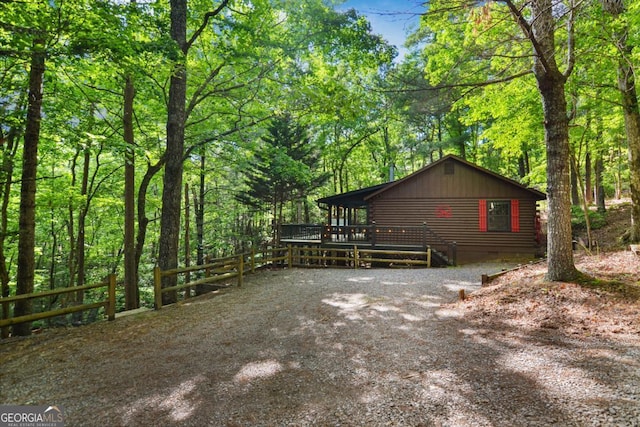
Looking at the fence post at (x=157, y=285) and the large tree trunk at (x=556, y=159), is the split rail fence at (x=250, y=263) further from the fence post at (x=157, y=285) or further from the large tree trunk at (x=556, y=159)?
the large tree trunk at (x=556, y=159)

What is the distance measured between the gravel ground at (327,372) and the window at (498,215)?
1166 centimetres

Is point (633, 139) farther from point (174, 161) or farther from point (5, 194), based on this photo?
point (5, 194)

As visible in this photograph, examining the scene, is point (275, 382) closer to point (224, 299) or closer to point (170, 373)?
point (170, 373)

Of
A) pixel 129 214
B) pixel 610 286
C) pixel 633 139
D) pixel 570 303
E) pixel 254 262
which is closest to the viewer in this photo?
pixel 570 303

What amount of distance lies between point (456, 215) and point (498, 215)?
206 centimetres

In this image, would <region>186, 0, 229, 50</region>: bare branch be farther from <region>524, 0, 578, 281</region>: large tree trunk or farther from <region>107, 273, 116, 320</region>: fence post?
<region>524, 0, 578, 281</region>: large tree trunk

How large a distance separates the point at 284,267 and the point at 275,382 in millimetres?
11239

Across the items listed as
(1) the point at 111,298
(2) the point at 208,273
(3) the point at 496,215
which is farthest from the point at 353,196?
(1) the point at 111,298

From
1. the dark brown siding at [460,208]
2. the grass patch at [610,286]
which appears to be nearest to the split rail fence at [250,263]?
the dark brown siding at [460,208]

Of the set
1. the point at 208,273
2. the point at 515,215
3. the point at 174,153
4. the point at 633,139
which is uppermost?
the point at 633,139

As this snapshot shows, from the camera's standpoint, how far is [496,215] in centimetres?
1642

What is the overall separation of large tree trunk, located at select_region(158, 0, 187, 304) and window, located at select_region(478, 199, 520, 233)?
14651 mm

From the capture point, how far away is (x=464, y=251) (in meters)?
16.7

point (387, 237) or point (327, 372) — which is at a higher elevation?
point (387, 237)
